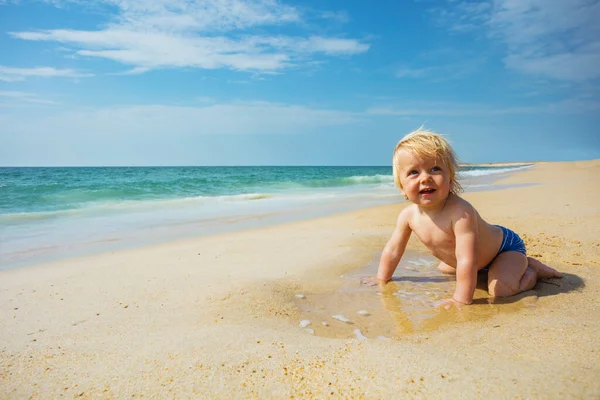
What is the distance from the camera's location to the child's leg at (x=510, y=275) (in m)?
2.78

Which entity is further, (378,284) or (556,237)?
(556,237)

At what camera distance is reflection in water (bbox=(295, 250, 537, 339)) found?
2.30 meters

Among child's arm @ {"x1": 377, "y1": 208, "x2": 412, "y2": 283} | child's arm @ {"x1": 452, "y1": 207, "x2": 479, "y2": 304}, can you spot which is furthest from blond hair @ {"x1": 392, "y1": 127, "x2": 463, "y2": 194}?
child's arm @ {"x1": 377, "y1": 208, "x2": 412, "y2": 283}

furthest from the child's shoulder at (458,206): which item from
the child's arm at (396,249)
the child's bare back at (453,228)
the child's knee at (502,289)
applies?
the child's knee at (502,289)

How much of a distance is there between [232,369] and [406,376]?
0.69 m

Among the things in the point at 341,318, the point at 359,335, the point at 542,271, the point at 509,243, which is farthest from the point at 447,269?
the point at 359,335

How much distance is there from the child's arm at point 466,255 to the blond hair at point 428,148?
0.90ft

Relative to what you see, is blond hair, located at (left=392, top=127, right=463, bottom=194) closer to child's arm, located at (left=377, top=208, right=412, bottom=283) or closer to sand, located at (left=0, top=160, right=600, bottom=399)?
child's arm, located at (left=377, top=208, right=412, bottom=283)

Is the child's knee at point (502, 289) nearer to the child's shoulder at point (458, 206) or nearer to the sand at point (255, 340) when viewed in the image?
the sand at point (255, 340)

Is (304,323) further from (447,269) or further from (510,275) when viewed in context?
(447,269)

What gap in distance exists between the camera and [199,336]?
6.63 ft

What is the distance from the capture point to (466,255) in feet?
8.84

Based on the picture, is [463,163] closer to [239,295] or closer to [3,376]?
[239,295]

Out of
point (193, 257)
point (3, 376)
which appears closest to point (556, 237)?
point (193, 257)
